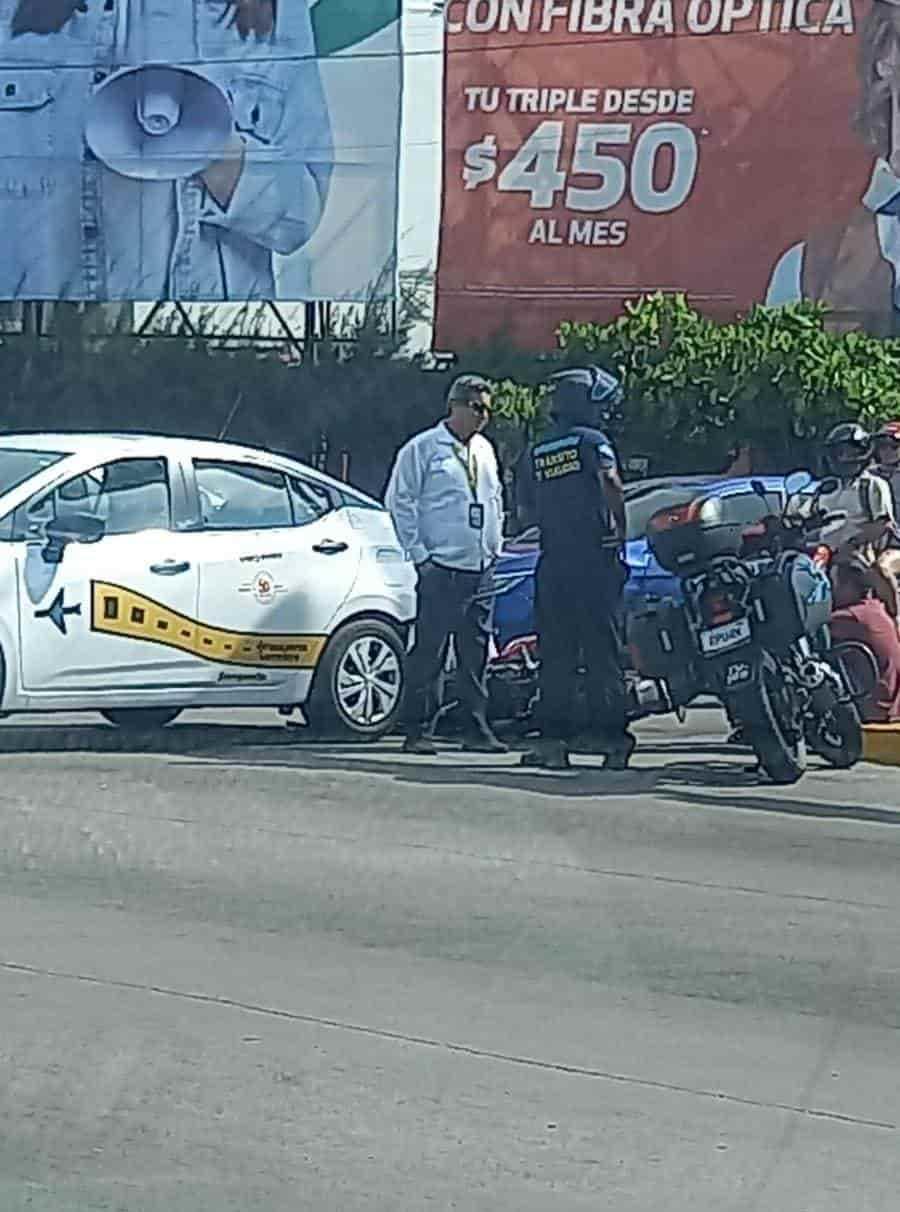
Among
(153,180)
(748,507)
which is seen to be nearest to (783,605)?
(748,507)

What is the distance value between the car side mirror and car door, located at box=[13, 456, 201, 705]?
0.02m

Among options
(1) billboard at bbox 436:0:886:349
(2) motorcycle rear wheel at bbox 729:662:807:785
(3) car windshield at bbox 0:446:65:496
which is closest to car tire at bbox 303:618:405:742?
(3) car windshield at bbox 0:446:65:496

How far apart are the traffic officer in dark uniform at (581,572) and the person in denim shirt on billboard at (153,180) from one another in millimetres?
24482

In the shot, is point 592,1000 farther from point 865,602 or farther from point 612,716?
point 865,602

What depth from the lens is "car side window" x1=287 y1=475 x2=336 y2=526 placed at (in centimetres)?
1320

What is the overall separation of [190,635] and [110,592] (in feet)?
1.69

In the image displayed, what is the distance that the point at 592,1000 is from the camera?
747cm

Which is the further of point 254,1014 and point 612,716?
point 612,716

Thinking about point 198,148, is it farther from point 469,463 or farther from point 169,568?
point 169,568

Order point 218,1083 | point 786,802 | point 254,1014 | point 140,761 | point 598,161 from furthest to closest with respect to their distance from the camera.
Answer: point 598,161 → point 140,761 → point 786,802 → point 254,1014 → point 218,1083

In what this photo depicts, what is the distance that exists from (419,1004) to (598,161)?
1155 inches

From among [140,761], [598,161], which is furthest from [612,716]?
[598,161]

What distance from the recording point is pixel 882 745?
12422mm

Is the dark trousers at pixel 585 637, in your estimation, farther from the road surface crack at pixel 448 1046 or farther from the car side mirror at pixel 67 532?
the road surface crack at pixel 448 1046
